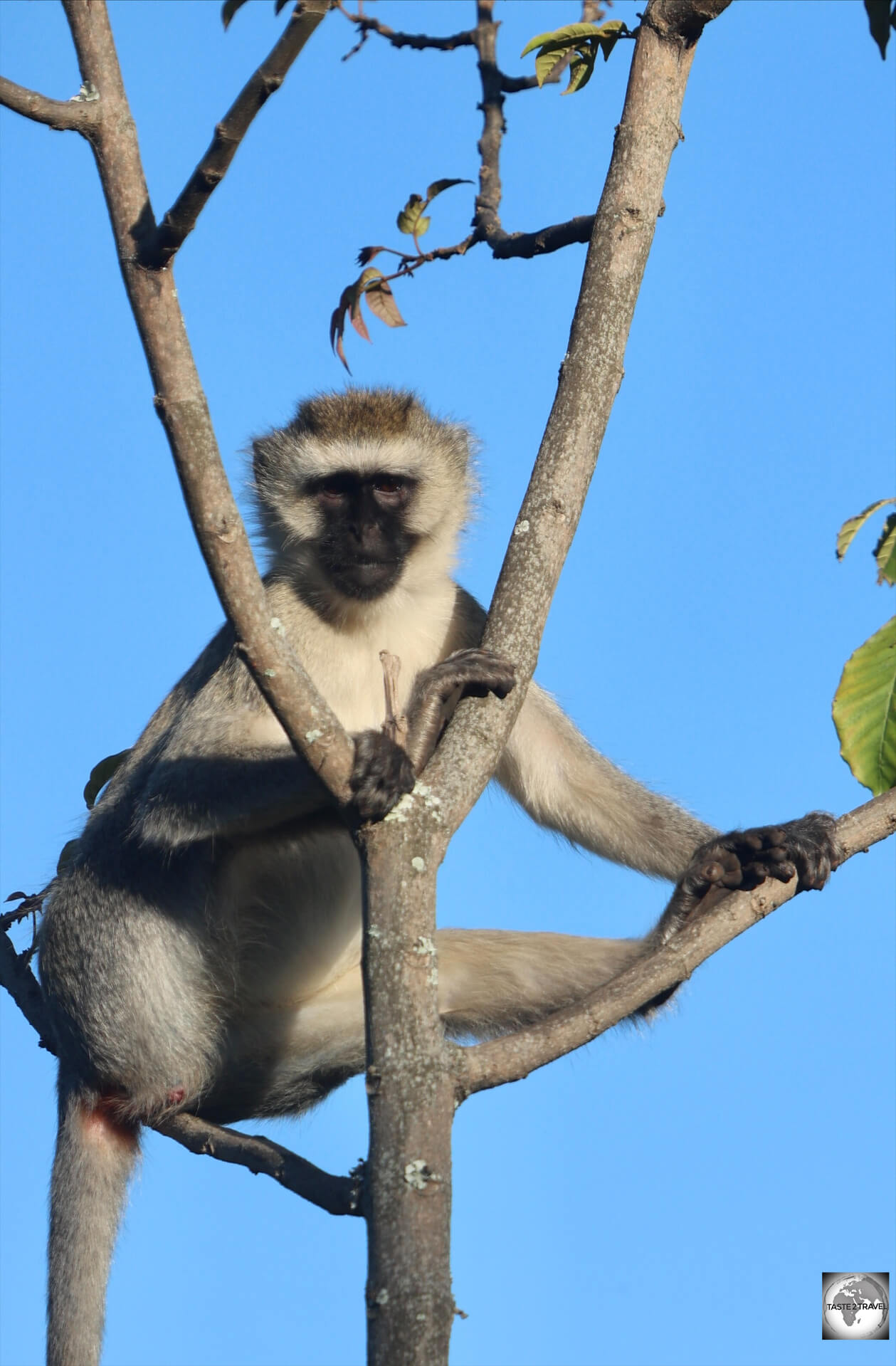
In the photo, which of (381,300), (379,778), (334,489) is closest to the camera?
(379,778)

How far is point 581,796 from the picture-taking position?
20.9 feet

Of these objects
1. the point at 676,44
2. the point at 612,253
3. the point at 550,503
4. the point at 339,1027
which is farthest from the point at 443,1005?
the point at 676,44

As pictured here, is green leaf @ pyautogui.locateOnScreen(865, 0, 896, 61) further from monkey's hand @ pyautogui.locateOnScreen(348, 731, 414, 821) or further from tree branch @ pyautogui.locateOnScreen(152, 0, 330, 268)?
monkey's hand @ pyautogui.locateOnScreen(348, 731, 414, 821)

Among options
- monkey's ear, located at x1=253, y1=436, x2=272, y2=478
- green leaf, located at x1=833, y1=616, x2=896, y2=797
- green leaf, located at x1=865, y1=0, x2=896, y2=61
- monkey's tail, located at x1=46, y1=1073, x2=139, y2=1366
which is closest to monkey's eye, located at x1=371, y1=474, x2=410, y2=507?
monkey's ear, located at x1=253, y1=436, x2=272, y2=478

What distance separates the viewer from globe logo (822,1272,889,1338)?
19.4 ft

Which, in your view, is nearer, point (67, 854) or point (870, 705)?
point (870, 705)

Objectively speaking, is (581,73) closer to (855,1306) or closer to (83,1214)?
(83,1214)

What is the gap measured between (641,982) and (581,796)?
220cm

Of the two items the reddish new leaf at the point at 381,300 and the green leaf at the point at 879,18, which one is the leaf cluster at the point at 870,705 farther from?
the reddish new leaf at the point at 381,300

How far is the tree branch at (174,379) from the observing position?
3.33m

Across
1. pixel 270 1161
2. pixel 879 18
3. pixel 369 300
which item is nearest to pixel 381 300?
pixel 369 300

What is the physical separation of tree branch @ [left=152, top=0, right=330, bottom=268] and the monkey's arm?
3.33m

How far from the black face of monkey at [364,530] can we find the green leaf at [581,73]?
1.88m

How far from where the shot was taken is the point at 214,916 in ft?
19.3
